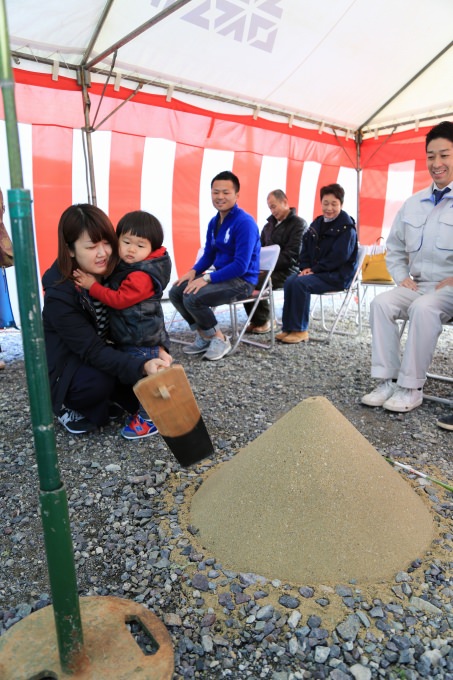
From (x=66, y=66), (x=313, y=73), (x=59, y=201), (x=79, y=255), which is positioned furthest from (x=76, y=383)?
(x=313, y=73)

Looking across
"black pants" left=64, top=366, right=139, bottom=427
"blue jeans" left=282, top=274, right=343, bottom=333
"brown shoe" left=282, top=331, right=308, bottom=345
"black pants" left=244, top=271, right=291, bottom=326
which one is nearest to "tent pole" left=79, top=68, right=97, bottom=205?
"black pants" left=244, top=271, right=291, bottom=326

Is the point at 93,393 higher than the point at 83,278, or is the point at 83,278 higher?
the point at 83,278

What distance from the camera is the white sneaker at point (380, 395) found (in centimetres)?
287

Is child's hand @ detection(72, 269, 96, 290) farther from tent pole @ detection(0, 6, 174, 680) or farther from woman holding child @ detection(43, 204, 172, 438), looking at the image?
tent pole @ detection(0, 6, 174, 680)

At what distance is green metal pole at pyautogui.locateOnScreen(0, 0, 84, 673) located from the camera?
2.68 feet

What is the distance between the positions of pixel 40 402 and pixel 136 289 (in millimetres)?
1457

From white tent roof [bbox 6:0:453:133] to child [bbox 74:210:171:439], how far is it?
2571 mm

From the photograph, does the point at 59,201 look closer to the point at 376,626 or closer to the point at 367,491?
the point at 367,491

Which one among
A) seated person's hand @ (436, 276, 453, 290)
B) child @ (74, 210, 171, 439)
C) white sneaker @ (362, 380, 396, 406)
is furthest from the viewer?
white sneaker @ (362, 380, 396, 406)

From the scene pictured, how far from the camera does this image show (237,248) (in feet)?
12.9

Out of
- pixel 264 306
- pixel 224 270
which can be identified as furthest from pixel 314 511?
pixel 264 306

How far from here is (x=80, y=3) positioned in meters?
3.79

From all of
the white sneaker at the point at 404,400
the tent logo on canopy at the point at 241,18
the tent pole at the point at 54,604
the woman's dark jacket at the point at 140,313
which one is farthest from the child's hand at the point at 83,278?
the tent logo on canopy at the point at 241,18

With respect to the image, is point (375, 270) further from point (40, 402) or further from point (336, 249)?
point (40, 402)
